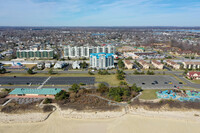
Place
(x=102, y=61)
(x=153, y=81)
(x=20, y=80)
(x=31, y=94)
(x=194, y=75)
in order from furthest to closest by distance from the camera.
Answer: (x=102, y=61), (x=194, y=75), (x=20, y=80), (x=153, y=81), (x=31, y=94)

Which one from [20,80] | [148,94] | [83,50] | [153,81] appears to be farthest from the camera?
[83,50]

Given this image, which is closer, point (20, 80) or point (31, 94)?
point (31, 94)

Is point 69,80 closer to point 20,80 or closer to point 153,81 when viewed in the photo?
point 20,80

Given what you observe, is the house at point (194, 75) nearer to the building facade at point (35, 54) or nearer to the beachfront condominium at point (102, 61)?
the beachfront condominium at point (102, 61)

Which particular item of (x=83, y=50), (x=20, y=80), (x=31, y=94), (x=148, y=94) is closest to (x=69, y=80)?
(x=31, y=94)

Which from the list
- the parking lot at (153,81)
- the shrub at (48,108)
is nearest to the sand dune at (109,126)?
the shrub at (48,108)

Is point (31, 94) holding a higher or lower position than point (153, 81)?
lower

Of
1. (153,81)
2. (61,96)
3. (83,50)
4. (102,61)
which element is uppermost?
(83,50)
